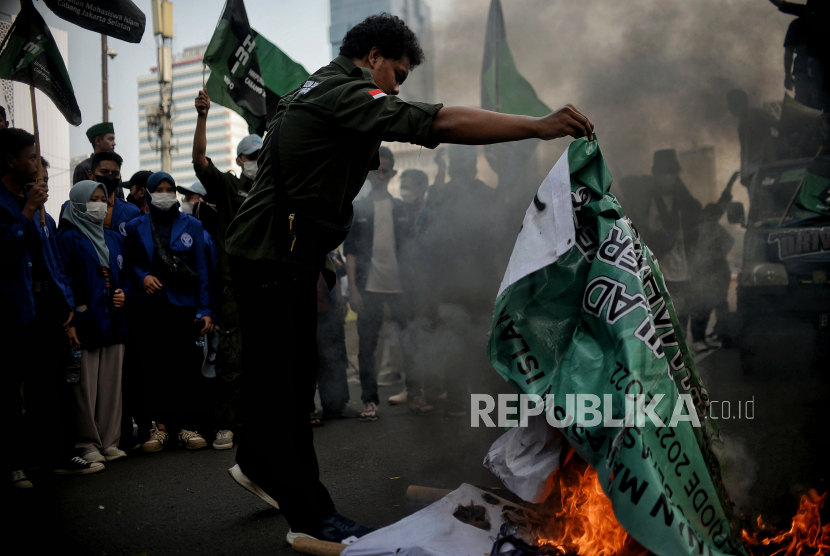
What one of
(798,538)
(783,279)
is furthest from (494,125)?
(783,279)

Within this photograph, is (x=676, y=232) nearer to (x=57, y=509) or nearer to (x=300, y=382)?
(x=300, y=382)

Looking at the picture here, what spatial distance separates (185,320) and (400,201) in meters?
1.90

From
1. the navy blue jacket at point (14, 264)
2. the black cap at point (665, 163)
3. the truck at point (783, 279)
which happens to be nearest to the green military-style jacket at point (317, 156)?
the navy blue jacket at point (14, 264)

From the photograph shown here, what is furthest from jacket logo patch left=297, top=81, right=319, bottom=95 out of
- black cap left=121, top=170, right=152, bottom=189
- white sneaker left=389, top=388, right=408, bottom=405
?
white sneaker left=389, top=388, right=408, bottom=405

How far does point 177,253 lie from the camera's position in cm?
394

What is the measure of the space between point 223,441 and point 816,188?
4754mm

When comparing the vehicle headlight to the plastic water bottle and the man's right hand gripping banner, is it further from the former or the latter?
the plastic water bottle

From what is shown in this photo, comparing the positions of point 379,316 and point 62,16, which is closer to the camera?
point 62,16

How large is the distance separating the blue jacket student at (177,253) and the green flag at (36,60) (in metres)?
0.86

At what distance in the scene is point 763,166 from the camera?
542 cm

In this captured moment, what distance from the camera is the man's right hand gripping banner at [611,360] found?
1671 mm

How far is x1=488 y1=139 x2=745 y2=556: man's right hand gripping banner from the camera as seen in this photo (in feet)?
5.48

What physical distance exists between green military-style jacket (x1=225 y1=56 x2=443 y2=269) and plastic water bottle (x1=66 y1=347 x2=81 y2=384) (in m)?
1.77

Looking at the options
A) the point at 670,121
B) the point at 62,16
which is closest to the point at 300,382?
the point at 62,16
